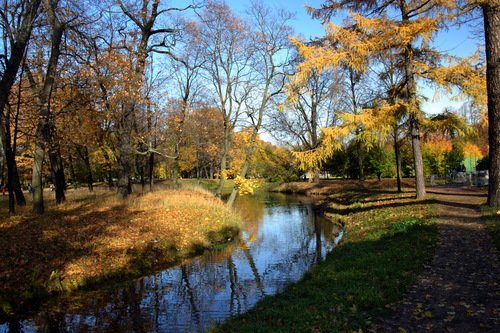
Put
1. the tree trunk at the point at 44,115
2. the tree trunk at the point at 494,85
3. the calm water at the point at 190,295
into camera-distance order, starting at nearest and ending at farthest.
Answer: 1. the calm water at the point at 190,295
2. the tree trunk at the point at 494,85
3. the tree trunk at the point at 44,115

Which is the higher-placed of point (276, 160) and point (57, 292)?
point (276, 160)

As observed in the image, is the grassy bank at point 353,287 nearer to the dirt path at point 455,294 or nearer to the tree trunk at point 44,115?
the dirt path at point 455,294

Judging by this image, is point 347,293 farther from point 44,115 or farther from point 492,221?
point 44,115

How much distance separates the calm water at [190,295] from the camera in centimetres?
767

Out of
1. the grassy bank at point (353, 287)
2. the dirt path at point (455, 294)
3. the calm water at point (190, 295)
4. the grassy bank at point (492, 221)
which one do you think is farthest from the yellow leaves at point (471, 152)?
the dirt path at point (455, 294)

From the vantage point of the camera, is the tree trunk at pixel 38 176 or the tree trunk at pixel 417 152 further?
the tree trunk at pixel 417 152

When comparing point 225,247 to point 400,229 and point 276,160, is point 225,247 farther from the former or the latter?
point 276,160

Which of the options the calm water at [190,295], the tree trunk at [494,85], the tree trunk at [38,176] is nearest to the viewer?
the calm water at [190,295]

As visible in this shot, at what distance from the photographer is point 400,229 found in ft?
36.8

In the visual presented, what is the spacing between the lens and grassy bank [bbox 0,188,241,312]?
948 centimetres

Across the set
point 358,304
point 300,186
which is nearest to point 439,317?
point 358,304

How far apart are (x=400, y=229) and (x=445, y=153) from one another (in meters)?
39.9

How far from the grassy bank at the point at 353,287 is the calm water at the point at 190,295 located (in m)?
1.25

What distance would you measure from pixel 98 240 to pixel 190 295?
432 centimetres
